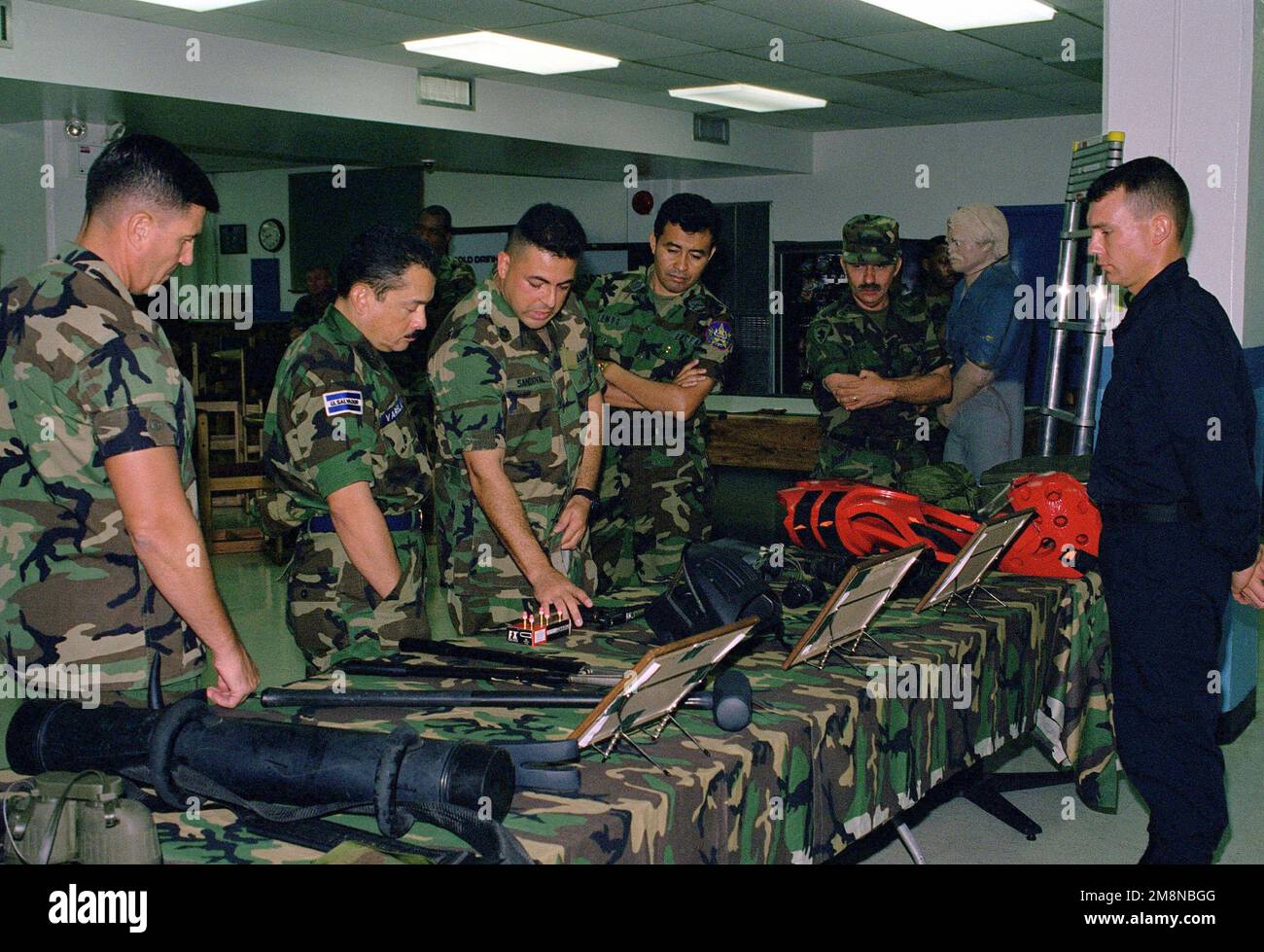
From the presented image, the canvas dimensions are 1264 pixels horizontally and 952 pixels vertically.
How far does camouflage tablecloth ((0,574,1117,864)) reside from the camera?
1554 mm

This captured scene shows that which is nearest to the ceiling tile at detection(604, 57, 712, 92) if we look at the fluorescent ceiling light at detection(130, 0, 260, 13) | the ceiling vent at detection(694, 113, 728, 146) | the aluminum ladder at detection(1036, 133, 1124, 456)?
the ceiling vent at detection(694, 113, 728, 146)

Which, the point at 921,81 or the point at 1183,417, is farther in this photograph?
the point at 921,81

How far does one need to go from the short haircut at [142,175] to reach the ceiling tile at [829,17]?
403cm

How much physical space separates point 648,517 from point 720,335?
0.59m

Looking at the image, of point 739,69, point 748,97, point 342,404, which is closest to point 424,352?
point 739,69

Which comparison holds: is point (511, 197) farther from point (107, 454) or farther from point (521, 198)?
point (107, 454)

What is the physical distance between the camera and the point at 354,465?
2.36m

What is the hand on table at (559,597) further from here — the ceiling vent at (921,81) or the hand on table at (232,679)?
the ceiling vent at (921,81)

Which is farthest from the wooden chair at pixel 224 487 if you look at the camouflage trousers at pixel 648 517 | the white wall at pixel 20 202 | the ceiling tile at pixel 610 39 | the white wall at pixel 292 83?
the camouflage trousers at pixel 648 517

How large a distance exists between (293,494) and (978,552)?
149 centimetres

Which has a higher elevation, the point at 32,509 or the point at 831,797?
the point at 32,509
